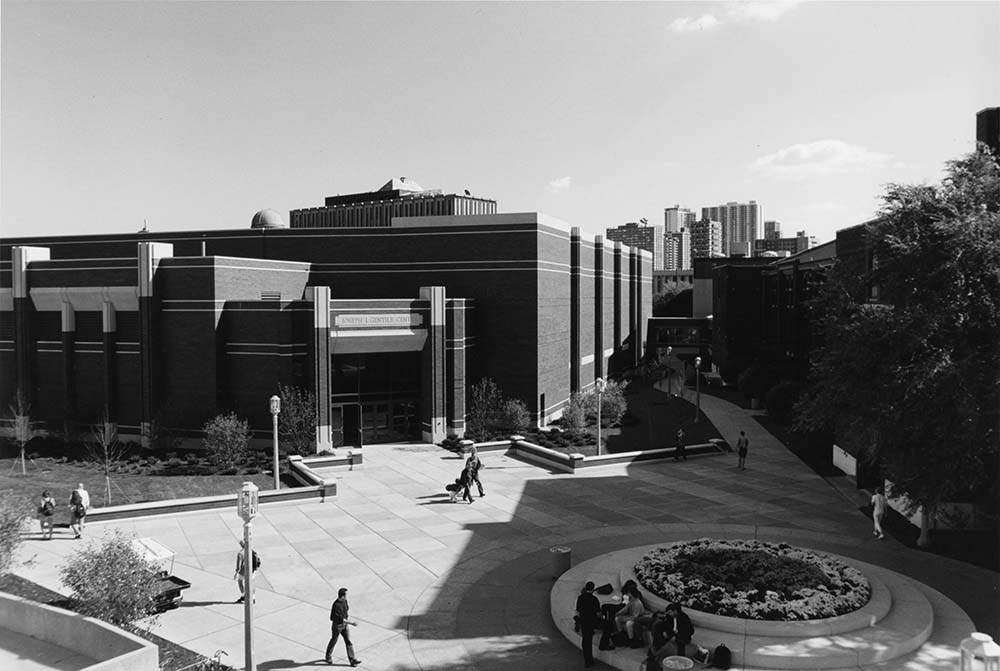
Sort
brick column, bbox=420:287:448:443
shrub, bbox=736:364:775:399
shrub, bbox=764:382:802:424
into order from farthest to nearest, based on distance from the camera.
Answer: shrub, bbox=736:364:775:399 → shrub, bbox=764:382:802:424 → brick column, bbox=420:287:448:443

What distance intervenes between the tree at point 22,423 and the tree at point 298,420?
11.9m

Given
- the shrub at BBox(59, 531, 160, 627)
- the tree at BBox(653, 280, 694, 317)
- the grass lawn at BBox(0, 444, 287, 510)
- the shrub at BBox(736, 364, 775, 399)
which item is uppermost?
the tree at BBox(653, 280, 694, 317)

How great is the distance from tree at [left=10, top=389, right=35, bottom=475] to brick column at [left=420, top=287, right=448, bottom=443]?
19.8m

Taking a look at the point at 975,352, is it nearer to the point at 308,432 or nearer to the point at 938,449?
the point at 938,449

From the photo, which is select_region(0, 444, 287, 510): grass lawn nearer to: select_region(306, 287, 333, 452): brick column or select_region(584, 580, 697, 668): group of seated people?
select_region(306, 287, 333, 452): brick column

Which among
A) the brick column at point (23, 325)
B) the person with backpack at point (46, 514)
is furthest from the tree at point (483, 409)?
the brick column at point (23, 325)

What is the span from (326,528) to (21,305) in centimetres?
3255

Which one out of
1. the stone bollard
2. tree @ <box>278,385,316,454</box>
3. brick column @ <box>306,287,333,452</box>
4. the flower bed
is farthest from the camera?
brick column @ <box>306,287,333,452</box>

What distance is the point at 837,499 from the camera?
93.6ft

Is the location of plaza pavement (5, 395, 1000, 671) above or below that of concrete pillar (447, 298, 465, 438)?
below

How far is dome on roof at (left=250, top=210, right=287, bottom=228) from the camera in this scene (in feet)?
200

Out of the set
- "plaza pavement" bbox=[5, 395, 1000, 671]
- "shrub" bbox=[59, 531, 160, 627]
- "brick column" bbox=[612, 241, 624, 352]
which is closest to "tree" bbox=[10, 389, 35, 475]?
"plaza pavement" bbox=[5, 395, 1000, 671]

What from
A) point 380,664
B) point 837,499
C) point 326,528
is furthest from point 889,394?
point 326,528

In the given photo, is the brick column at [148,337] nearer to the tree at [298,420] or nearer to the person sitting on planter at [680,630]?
the tree at [298,420]
